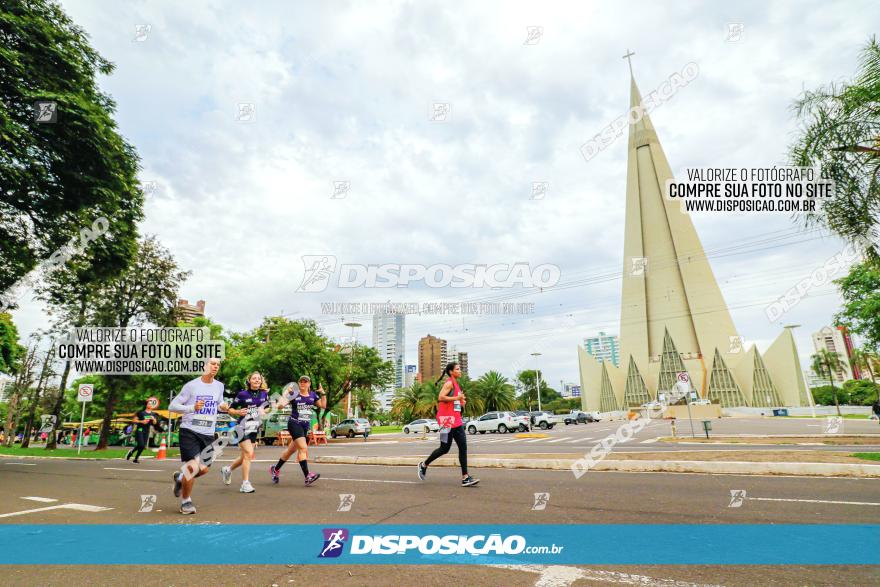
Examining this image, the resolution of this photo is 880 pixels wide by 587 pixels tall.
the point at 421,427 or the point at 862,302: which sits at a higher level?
the point at 862,302

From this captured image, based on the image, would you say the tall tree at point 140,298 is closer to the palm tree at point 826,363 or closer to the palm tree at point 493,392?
the palm tree at point 493,392

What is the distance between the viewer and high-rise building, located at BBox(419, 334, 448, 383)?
110938 mm

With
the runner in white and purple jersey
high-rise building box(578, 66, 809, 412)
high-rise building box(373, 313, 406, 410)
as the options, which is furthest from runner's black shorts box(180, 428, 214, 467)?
high-rise building box(373, 313, 406, 410)

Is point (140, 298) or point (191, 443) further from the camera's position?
point (140, 298)

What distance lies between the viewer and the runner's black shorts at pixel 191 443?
237 inches

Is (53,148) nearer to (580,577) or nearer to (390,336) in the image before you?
(580,577)

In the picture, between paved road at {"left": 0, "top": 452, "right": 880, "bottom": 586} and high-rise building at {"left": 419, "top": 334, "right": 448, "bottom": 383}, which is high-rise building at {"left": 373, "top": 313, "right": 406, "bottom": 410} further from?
paved road at {"left": 0, "top": 452, "right": 880, "bottom": 586}

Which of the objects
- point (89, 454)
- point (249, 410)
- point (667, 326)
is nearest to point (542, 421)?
point (89, 454)

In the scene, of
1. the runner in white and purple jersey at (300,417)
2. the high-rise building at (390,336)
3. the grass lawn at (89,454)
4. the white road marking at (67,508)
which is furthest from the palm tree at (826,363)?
the high-rise building at (390,336)

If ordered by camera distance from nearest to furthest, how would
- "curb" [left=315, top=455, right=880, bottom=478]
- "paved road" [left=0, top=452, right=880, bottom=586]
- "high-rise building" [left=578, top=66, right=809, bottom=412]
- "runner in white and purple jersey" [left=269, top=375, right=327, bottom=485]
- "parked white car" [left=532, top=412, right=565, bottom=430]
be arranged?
"paved road" [left=0, top=452, right=880, bottom=586], "curb" [left=315, top=455, right=880, bottom=478], "runner in white and purple jersey" [left=269, top=375, right=327, bottom=485], "parked white car" [left=532, top=412, right=565, bottom=430], "high-rise building" [left=578, top=66, right=809, bottom=412]

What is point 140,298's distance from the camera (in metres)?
24.8

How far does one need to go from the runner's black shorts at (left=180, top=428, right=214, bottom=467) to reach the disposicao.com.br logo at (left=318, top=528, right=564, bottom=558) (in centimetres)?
275

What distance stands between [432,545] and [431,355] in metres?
110

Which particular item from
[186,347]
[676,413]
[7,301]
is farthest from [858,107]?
[676,413]
